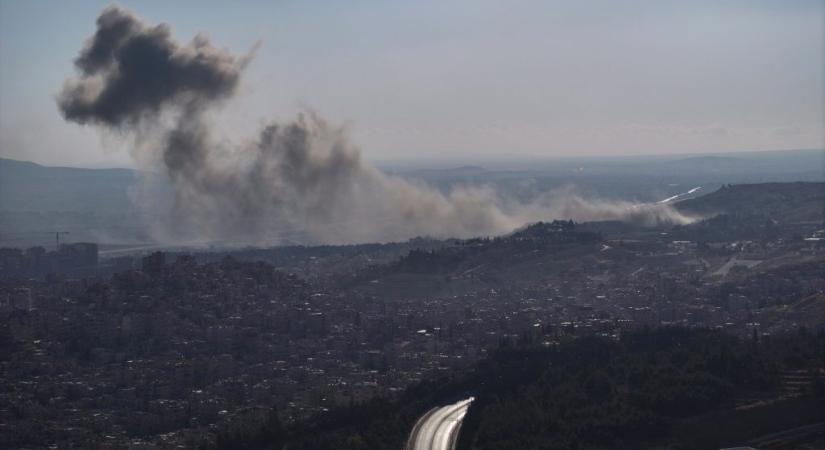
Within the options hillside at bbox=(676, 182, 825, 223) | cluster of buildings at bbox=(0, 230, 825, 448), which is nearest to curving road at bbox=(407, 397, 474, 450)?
cluster of buildings at bbox=(0, 230, 825, 448)

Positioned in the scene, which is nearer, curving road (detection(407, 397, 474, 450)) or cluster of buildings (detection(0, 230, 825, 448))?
curving road (detection(407, 397, 474, 450))

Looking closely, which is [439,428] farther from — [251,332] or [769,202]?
[769,202]

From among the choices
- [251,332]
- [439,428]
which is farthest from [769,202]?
[439,428]

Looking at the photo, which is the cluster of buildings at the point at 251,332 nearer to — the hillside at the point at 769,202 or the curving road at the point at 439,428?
the curving road at the point at 439,428

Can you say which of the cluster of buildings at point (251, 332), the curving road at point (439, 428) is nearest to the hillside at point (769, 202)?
the cluster of buildings at point (251, 332)

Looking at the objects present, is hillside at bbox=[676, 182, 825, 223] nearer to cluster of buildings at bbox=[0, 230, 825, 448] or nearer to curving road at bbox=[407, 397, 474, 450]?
cluster of buildings at bbox=[0, 230, 825, 448]

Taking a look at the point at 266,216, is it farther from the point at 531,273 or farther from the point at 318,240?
the point at 531,273

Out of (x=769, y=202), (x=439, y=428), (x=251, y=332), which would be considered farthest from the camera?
(x=769, y=202)

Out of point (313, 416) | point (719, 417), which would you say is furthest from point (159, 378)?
point (719, 417)
